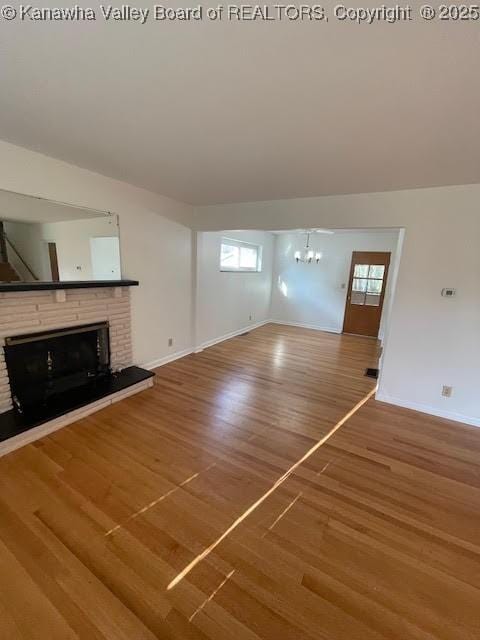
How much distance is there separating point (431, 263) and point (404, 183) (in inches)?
35.1

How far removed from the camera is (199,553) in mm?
1481

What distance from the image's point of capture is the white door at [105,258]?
2.98 m

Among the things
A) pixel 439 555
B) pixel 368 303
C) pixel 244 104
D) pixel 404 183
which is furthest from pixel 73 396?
pixel 368 303

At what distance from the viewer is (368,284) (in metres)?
6.28

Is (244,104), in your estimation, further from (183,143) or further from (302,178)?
(302,178)

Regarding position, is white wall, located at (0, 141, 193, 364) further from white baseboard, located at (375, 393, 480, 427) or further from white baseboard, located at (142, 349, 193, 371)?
white baseboard, located at (375, 393, 480, 427)

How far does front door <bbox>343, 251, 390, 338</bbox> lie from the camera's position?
6.10 metres

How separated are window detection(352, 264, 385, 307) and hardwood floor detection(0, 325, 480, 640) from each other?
3.85 m

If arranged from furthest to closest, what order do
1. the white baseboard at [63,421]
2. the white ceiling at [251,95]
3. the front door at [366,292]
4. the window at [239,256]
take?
the front door at [366,292]
the window at [239,256]
the white baseboard at [63,421]
the white ceiling at [251,95]

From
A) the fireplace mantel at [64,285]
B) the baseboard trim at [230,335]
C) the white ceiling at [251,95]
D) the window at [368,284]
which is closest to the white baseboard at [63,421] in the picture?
the fireplace mantel at [64,285]

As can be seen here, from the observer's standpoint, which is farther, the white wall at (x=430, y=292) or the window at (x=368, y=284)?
the window at (x=368, y=284)

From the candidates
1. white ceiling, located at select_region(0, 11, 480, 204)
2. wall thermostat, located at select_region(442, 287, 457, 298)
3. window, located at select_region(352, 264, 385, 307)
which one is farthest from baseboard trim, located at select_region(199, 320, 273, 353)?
wall thermostat, located at select_region(442, 287, 457, 298)

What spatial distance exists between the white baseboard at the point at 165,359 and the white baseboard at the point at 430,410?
117 inches

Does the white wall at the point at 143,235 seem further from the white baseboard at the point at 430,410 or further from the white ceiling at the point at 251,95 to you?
the white baseboard at the point at 430,410
